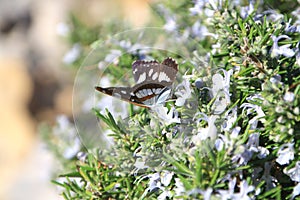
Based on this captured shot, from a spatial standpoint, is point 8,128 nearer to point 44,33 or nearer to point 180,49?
point 44,33

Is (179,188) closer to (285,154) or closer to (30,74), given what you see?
(285,154)

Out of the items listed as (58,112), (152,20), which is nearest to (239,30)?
(152,20)

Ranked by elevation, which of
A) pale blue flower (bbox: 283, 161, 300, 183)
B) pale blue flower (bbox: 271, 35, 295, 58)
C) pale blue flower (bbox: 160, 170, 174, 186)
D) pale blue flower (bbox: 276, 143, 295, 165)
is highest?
pale blue flower (bbox: 271, 35, 295, 58)

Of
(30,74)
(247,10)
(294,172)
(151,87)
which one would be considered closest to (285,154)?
(294,172)

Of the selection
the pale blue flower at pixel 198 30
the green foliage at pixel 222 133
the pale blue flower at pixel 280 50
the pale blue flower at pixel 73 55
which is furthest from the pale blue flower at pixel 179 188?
the pale blue flower at pixel 73 55

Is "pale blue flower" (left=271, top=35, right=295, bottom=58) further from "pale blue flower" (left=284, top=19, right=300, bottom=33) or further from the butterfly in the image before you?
the butterfly

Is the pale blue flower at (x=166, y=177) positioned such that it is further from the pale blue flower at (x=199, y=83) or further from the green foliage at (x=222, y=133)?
the pale blue flower at (x=199, y=83)

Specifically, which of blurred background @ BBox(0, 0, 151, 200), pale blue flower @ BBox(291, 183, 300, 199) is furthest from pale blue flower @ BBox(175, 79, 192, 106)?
blurred background @ BBox(0, 0, 151, 200)
